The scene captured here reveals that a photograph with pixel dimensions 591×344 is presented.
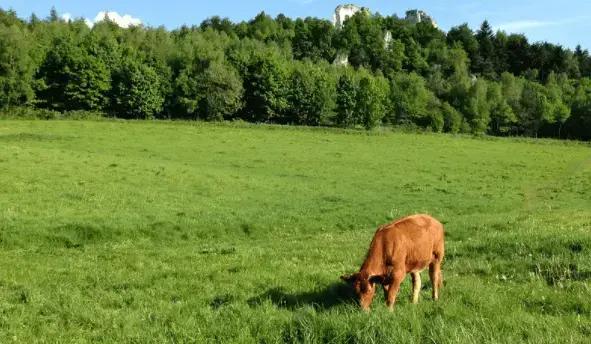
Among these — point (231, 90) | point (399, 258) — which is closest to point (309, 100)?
point (231, 90)

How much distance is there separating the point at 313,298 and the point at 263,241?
1273 centimetres

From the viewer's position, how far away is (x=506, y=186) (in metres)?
43.4

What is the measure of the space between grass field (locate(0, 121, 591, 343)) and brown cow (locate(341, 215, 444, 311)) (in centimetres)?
39

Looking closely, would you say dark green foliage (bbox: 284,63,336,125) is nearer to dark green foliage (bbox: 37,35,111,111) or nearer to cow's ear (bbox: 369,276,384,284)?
dark green foliage (bbox: 37,35,111,111)

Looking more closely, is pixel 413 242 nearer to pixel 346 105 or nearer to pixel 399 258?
pixel 399 258

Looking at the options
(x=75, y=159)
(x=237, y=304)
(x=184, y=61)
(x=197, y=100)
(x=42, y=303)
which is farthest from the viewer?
(x=184, y=61)

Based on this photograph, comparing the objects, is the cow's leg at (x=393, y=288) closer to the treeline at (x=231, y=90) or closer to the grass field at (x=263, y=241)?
the grass field at (x=263, y=241)

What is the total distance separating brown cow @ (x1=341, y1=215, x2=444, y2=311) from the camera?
28.4 ft

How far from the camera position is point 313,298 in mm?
9844

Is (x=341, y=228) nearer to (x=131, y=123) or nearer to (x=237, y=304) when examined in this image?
(x=237, y=304)

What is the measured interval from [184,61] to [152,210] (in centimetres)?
8919

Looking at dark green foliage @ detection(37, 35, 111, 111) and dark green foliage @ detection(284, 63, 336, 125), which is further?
dark green foliage @ detection(284, 63, 336, 125)

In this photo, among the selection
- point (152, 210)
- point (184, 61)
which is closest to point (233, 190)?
point (152, 210)

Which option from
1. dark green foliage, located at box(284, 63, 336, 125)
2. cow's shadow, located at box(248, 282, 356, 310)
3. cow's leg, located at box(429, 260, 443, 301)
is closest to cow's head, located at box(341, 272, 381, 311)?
cow's shadow, located at box(248, 282, 356, 310)
